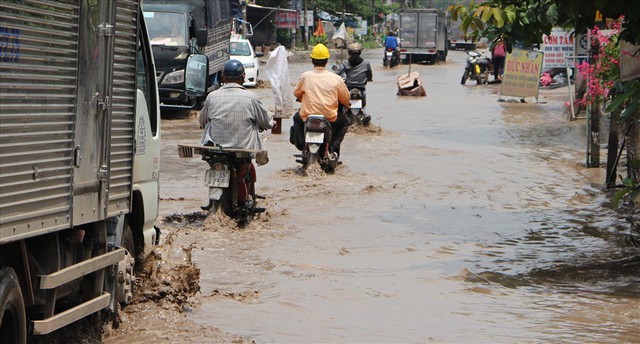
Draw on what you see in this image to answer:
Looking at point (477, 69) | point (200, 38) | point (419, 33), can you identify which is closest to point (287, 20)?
point (419, 33)

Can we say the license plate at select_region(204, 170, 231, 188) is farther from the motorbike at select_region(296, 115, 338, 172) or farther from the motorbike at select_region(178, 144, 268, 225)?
the motorbike at select_region(296, 115, 338, 172)

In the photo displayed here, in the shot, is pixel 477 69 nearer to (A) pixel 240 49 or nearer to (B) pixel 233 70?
(A) pixel 240 49

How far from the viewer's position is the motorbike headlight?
21.8 meters

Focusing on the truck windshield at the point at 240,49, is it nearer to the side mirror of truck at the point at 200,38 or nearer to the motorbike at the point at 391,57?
the side mirror of truck at the point at 200,38

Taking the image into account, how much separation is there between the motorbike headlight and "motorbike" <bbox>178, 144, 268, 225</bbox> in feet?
36.0

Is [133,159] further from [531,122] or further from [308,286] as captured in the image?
[531,122]

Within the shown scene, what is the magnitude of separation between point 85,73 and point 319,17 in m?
85.7

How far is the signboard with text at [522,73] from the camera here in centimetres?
2842

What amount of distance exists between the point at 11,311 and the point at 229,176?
5607 millimetres

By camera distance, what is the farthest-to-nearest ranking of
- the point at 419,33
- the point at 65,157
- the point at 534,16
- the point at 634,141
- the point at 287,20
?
the point at 287,20 < the point at 419,33 < the point at 634,141 < the point at 534,16 < the point at 65,157

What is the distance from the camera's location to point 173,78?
2184 cm

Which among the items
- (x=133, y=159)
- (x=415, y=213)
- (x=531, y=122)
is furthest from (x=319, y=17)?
(x=133, y=159)

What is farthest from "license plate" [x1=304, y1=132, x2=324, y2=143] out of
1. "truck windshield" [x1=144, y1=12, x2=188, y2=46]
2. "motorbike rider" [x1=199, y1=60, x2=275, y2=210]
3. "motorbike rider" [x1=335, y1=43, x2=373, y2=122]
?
"truck windshield" [x1=144, y1=12, x2=188, y2=46]

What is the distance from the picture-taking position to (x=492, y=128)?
23.0 metres
